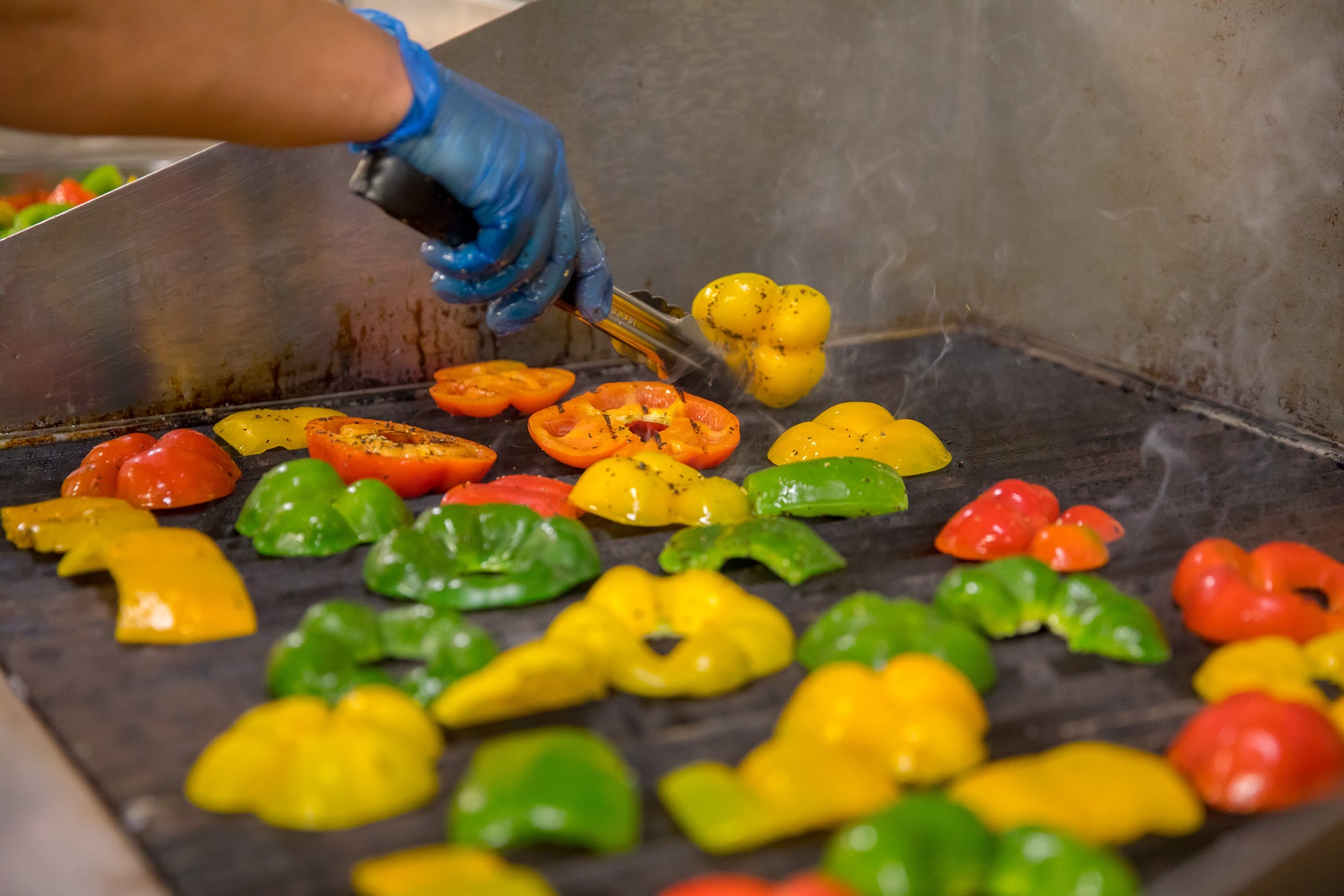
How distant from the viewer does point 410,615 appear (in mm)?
1180

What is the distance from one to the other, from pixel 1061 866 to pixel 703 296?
1.40 metres

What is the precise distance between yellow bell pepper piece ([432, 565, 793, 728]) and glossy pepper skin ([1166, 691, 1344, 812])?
0.38 meters

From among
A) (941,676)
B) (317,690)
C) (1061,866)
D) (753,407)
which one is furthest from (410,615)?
(753,407)

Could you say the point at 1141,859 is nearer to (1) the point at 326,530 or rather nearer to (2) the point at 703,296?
(1) the point at 326,530

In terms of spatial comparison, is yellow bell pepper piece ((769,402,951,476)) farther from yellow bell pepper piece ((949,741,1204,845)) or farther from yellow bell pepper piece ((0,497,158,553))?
yellow bell pepper piece ((0,497,158,553))

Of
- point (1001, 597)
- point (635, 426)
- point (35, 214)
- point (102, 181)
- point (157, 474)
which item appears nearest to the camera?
point (1001, 597)

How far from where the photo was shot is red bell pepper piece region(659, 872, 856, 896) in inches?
30.8

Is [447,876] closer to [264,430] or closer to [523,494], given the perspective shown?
[523,494]

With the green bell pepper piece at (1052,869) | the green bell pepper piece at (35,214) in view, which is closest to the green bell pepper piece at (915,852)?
the green bell pepper piece at (1052,869)

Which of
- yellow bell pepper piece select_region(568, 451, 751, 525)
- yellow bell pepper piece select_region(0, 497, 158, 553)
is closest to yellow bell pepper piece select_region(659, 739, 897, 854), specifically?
yellow bell pepper piece select_region(568, 451, 751, 525)

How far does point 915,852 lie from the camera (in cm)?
81

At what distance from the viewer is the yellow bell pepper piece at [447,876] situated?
0.81 metres

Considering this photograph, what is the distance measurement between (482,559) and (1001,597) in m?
0.58

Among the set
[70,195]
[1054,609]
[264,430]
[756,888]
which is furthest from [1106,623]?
[70,195]
